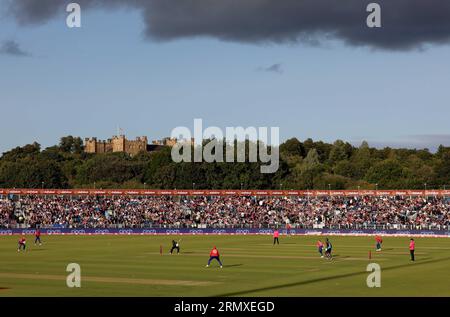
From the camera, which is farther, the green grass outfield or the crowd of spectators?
the crowd of spectators

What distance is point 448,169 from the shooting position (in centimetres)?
16650

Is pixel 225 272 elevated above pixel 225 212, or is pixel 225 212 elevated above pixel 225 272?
pixel 225 212

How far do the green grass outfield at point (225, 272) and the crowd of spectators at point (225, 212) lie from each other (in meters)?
35.5

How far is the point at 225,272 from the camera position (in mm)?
44469

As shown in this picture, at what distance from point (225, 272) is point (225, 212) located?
69.0 metres

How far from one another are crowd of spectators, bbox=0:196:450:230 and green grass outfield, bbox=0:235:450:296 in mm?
35468

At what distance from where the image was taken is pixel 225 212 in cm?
11344

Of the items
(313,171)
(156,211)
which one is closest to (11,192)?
(156,211)

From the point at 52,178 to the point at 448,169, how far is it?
300ft

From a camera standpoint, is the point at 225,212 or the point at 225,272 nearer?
the point at 225,272

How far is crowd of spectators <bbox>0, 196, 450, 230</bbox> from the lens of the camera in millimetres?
103375

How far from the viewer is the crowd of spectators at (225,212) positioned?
103 metres
